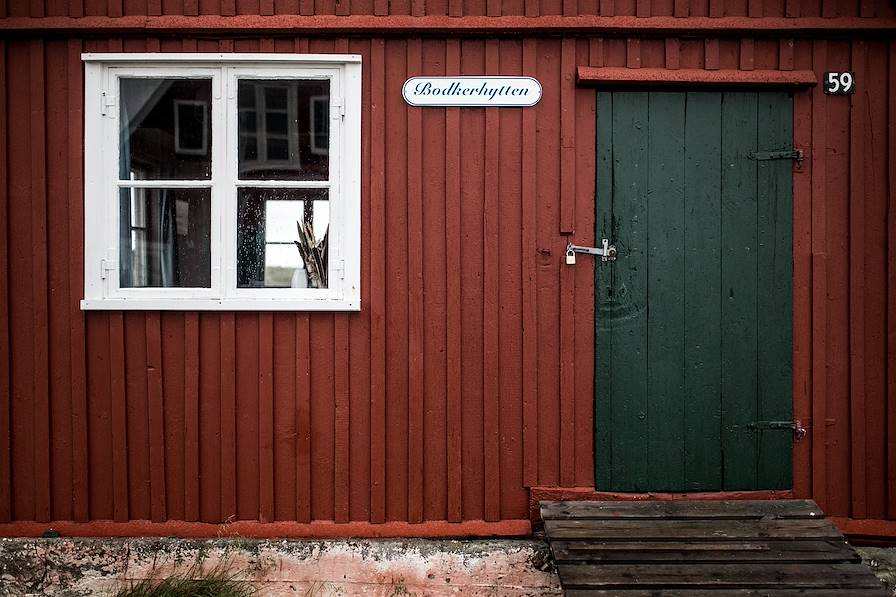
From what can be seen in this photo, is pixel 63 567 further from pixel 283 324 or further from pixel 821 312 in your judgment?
pixel 821 312

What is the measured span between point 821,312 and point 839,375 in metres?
0.38

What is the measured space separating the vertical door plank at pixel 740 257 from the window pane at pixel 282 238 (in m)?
2.28

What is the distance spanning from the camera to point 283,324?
395 centimetres

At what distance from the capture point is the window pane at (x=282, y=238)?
13.1 ft

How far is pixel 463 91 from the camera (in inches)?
155

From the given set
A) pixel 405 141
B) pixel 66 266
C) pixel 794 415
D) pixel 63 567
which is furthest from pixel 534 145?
pixel 63 567

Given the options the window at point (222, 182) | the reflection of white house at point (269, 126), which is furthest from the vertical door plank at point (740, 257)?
the reflection of white house at point (269, 126)

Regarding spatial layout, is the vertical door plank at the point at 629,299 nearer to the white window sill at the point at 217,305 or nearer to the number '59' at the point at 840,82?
the number '59' at the point at 840,82

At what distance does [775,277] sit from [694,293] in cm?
46

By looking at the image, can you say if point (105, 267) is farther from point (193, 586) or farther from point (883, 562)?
point (883, 562)

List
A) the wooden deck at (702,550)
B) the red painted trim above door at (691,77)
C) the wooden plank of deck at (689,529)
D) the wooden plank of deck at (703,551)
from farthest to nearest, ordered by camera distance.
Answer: the red painted trim above door at (691,77), the wooden plank of deck at (689,529), the wooden plank of deck at (703,551), the wooden deck at (702,550)

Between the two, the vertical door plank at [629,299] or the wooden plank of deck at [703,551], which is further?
the vertical door plank at [629,299]

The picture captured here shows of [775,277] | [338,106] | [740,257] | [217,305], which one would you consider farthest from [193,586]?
[775,277]

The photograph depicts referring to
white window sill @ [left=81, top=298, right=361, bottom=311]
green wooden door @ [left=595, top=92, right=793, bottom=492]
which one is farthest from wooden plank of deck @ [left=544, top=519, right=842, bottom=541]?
white window sill @ [left=81, top=298, right=361, bottom=311]
